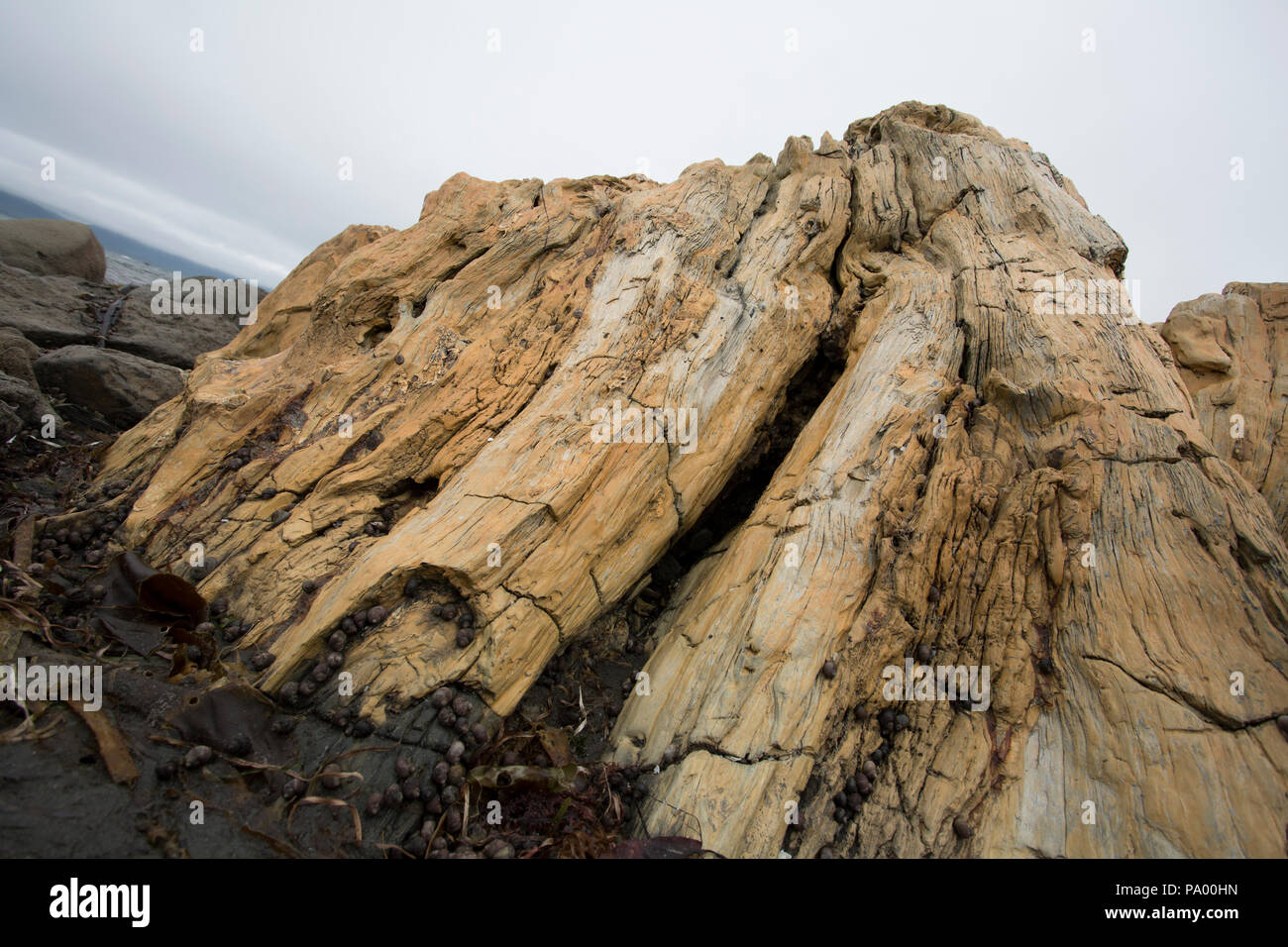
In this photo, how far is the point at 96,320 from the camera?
15125 millimetres

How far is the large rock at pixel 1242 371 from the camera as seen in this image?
8891mm

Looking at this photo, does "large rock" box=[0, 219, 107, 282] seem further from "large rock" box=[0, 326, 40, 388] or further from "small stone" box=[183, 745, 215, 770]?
"small stone" box=[183, 745, 215, 770]

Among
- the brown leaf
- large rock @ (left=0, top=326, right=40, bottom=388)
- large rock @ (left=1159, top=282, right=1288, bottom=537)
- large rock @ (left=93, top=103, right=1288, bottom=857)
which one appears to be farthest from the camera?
large rock @ (left=0, top=326, right=40, bottom=388)

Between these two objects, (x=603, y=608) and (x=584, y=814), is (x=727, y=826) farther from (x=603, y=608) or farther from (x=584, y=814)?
(x=603, y=608)

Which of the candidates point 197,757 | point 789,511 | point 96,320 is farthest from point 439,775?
point 96,320

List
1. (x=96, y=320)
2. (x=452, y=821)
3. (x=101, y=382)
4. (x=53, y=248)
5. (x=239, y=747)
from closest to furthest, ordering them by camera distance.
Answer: (x=239, y=747), (x=452, y=821), (x=101, y=382), (x=96, y=320), (x=53, y=248)

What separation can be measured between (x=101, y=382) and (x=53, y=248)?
11946 millimetres

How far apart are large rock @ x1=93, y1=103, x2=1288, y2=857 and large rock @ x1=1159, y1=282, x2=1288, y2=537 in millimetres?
2346

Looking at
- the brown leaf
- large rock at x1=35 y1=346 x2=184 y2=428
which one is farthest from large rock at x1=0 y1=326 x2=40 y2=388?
Answer: the brown leaf

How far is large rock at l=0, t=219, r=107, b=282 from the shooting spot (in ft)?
57.6

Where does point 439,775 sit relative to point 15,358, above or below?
below

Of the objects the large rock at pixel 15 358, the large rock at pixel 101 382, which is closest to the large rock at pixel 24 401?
the large rock at pixel 15 358

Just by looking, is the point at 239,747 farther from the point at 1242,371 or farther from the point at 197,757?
the point at 1242,371
